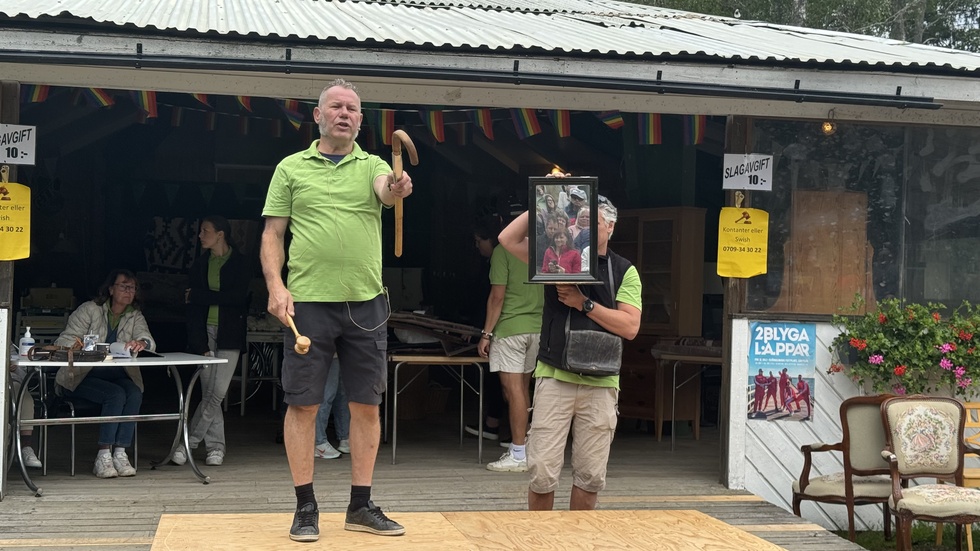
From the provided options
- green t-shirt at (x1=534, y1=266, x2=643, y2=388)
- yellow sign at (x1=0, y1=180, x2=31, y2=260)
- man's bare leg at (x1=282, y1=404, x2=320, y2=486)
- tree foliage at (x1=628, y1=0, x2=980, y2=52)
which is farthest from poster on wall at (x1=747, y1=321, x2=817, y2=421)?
tree foliage at (x1=628, y1=0, x2=980, y2=52)

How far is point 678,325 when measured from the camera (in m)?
9.55

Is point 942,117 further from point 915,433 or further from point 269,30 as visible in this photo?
point 269,30

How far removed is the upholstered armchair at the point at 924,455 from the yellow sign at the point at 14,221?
196 inches

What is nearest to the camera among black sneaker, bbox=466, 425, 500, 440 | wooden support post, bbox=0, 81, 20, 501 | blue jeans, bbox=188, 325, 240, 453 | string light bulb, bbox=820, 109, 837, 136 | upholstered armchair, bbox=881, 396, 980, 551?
wooden support post, bbox=0, 81, 20, 501

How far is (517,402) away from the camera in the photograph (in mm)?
7340

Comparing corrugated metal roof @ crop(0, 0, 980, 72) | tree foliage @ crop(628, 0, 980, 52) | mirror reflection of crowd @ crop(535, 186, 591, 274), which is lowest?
mirror reflection of crowd @ crop(535, 186, 591, 274)

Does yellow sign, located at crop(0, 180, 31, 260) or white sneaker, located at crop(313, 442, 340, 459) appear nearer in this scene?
yellow sign, located at crop(0, 180, 31, 260)

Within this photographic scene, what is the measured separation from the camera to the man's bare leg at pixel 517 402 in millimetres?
7340

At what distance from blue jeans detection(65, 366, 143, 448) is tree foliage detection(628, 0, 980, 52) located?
18669 mm

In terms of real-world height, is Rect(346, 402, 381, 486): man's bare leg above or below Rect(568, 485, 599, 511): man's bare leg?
above

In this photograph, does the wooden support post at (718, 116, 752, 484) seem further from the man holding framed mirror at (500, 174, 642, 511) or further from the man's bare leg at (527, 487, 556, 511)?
the man's bare leg at (527, 487, 556, 511)

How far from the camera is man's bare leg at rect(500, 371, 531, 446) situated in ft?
24.1

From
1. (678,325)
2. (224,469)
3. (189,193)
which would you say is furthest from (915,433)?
(189,193)

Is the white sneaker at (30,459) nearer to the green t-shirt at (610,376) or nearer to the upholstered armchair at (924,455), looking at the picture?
the green t-shirt at (610,376)
